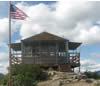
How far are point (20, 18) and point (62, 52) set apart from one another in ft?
39.7

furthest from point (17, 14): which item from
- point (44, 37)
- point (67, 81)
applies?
point (44, 37)

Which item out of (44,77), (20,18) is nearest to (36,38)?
(44,77)

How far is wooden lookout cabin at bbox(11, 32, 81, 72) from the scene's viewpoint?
19906mm

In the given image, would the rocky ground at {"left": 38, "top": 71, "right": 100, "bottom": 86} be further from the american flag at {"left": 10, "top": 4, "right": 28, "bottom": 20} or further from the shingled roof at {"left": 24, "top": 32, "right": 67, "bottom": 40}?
the american flag at {"left": 10, "top": 4, "right": 28, "bottom": 20}

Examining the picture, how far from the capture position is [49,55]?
21.8m

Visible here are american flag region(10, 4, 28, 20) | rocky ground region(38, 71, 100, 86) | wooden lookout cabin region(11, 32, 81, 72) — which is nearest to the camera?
american flag region(10, 4, 28, 20)

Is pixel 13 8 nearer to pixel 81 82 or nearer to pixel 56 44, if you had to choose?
pixel 81 82

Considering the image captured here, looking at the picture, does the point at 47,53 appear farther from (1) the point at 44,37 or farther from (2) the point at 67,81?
(2) the point at 67,81

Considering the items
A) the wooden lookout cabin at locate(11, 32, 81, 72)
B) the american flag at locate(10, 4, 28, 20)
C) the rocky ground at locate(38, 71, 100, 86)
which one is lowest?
the rocky ground at locate(38, 71, 100, 86)

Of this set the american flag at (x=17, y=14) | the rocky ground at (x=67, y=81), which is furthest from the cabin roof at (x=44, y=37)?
the american flag at (x=17, y=14)

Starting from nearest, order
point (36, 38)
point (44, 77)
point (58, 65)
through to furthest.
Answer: point (44, 77) < point (58, 65) < point (36, 38)

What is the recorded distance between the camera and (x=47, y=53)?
72.7 feet

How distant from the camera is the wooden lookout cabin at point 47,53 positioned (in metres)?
19.9

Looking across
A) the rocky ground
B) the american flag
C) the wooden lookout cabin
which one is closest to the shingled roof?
the wooden lookout cabin
